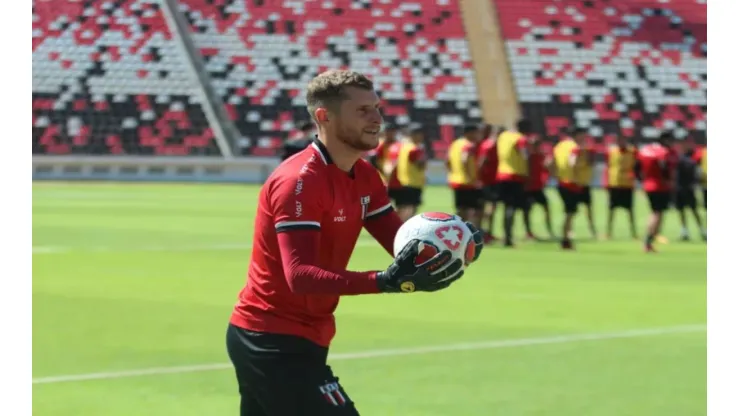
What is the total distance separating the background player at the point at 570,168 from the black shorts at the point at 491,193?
49.3 inches

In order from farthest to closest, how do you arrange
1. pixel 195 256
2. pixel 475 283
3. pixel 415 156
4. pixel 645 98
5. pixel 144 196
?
pixel 645 98 < pixel 144 196 < pixel 415 156 < pixel 195 256 < pixel 475 283

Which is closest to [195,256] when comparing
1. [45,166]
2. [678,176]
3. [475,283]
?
[475,283]

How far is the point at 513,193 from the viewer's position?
73.6 feet

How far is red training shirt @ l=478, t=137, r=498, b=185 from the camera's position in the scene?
22.7 meters

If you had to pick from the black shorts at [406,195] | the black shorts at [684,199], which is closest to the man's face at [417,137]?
the black shorts at [406,195]

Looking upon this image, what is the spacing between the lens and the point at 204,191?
43.8m

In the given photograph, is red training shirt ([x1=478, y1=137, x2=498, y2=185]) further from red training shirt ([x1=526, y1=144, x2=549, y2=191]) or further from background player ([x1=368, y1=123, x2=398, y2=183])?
background player ([x1=368, y1=123, x2=398, y2=183])

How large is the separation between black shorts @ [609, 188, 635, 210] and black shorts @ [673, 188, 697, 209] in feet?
2.92

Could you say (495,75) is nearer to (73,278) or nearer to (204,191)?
(204,191)

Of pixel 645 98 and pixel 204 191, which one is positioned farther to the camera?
pixel 645 98

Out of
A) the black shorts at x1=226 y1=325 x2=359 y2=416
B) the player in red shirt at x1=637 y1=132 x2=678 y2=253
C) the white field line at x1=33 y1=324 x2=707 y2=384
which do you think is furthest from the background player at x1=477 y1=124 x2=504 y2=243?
the black shorts at x1=226 y1=325 x2=359 y2=416

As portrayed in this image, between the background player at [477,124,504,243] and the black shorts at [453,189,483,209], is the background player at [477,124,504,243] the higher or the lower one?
the higher one

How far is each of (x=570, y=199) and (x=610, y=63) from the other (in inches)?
1341

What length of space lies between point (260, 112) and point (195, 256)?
33740 mm
